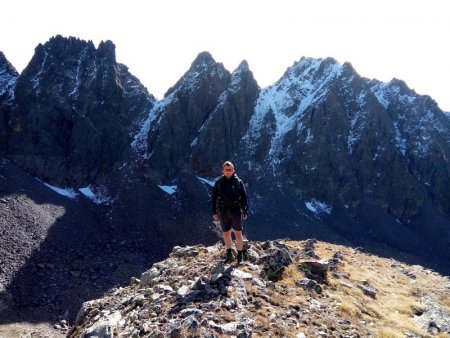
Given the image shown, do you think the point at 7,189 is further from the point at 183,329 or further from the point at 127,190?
the point at 183,329

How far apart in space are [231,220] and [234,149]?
9963cm

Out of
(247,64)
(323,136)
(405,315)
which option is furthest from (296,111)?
(405,315)

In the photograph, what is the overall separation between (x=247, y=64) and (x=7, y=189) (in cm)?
7947

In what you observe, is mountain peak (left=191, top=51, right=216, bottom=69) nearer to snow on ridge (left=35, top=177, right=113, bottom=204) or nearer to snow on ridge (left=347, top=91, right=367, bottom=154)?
snow on ridge (left=35, top=177, right=113, bottom=204)

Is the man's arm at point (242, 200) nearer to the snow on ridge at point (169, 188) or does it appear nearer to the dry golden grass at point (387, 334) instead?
the dry golden grass at point (387, 334)

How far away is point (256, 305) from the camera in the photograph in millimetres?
12641

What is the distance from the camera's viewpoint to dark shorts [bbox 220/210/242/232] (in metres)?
16.3

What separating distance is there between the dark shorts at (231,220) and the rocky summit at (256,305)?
5.21 feet

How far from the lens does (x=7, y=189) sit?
78438 millimetres

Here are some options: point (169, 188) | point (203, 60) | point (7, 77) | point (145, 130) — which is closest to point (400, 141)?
point (203, 60)

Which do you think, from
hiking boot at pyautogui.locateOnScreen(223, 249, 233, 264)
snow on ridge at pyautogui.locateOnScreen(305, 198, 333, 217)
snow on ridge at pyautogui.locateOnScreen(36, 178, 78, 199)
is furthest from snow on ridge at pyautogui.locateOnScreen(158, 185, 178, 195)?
hiking boot at pyautogui.locateOnScreen(223, 249, 233, 264)

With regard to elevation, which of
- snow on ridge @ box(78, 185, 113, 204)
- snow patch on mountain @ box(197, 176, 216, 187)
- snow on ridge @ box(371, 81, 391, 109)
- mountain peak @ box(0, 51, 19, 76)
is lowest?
snow on ridge @ box(78, 185, 113, 204)

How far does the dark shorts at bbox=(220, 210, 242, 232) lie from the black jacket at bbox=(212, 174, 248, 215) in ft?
0.50

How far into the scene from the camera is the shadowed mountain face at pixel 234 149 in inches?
3740
